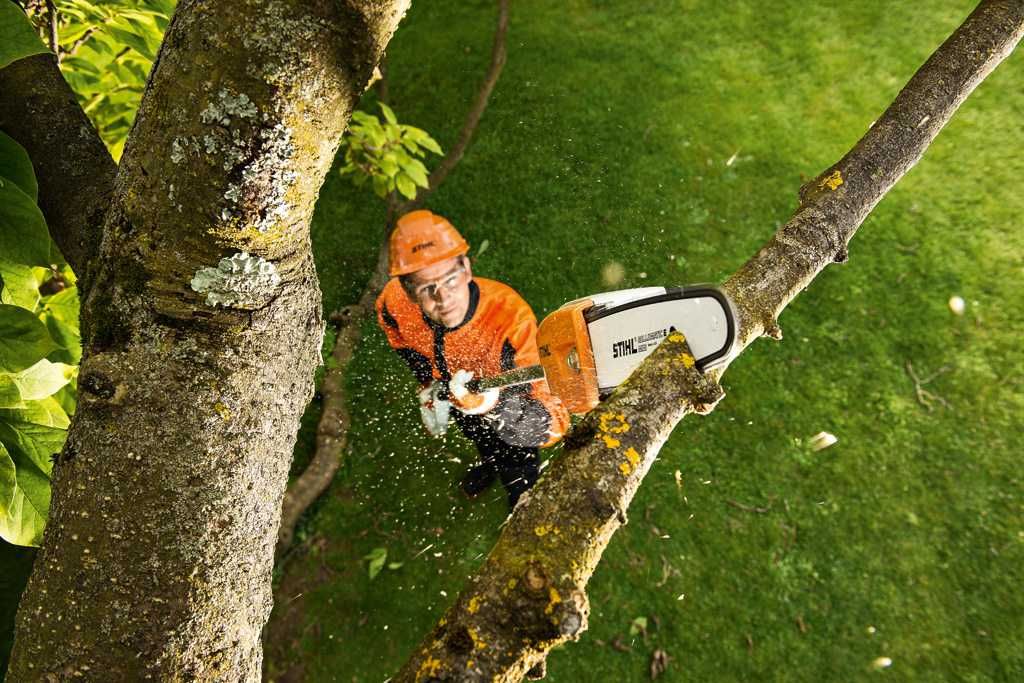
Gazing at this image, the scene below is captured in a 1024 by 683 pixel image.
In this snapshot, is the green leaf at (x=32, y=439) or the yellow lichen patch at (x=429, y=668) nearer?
the yellow lichen patch at (x=429, y=668)

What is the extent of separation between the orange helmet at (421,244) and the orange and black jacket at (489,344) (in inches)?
9.0

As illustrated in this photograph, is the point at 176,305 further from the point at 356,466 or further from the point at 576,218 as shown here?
the point at 576,218

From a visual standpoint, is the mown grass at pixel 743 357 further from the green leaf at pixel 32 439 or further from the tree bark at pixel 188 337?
the tree bark at pixel 188 337

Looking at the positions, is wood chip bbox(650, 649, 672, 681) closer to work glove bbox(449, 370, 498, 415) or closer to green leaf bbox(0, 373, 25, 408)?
work glove bbox(449, 370, 498, 415)

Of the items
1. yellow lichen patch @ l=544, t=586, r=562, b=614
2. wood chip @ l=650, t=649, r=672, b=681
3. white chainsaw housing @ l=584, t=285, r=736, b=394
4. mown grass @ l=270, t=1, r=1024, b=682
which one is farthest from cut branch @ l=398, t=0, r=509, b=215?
yellow lichen patch @ l=544, t=586, r=562, b=614

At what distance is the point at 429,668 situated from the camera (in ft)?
2.60

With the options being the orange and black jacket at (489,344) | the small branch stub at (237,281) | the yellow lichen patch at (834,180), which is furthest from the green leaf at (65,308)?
the yellow lichen patch at (834,180)

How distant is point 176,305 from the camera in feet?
2.77

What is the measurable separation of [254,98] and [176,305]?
305 mm

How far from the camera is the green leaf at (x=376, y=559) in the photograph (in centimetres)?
370

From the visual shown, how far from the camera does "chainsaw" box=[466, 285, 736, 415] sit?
4.42 feet

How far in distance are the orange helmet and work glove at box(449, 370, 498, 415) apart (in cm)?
58

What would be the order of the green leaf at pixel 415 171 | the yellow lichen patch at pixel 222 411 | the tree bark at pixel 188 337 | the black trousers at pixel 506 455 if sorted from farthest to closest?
1. the black trousers at pixel 506 455
2. the green leaf at pixel 415 171
3. the yellow lichen patch at pixel 222 411
4. the tree bark at pixel 188 337

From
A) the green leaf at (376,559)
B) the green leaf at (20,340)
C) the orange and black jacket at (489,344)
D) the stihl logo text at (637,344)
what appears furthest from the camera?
the green leaf at (376,559)
